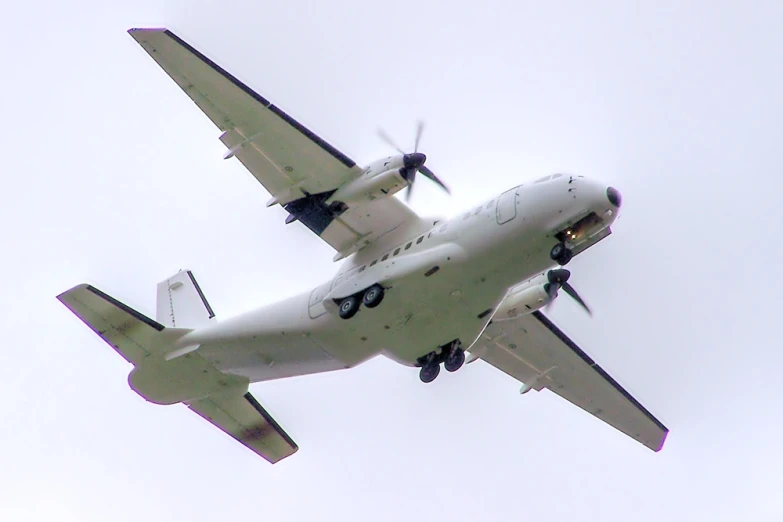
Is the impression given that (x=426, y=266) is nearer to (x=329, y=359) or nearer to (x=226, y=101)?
(x=329, y=359)

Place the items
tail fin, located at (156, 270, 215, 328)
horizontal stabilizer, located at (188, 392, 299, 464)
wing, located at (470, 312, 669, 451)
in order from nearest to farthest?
tail fin, located at (156, 270, 215, 328) → horizontal stabilizer, located at (188, 392, 299, 464) → wing, located at (470, 312, 669, 451)

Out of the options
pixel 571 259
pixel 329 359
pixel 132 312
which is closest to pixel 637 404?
pixel 571 259

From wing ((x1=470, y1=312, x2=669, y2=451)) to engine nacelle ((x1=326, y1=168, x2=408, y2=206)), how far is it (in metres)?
4.01

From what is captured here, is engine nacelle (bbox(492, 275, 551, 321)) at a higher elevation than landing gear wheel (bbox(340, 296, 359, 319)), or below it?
higher

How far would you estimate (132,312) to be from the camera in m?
19.1

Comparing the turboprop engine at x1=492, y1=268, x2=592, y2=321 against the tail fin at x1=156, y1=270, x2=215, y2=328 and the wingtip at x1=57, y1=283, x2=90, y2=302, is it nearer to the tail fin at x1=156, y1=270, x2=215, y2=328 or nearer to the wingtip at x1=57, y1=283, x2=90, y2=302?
the tail fin at x1=156, y1=270, x2=215, y2=328

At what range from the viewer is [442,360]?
61.9 feet

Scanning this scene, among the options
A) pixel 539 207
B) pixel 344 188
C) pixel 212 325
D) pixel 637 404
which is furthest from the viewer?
pixel 637 404

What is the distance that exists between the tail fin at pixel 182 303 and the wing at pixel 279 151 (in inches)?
113

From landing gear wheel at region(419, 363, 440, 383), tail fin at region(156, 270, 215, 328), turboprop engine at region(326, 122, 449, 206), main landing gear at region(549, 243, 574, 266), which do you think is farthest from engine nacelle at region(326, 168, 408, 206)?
tail fin at region(156, 270, 215, 328)

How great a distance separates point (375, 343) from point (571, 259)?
3.40 metres

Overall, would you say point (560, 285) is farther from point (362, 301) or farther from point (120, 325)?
point (120, 325)

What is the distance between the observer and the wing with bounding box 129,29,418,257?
17359 millimetres

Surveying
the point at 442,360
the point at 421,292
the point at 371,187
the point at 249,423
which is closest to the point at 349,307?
the point at 421,292
